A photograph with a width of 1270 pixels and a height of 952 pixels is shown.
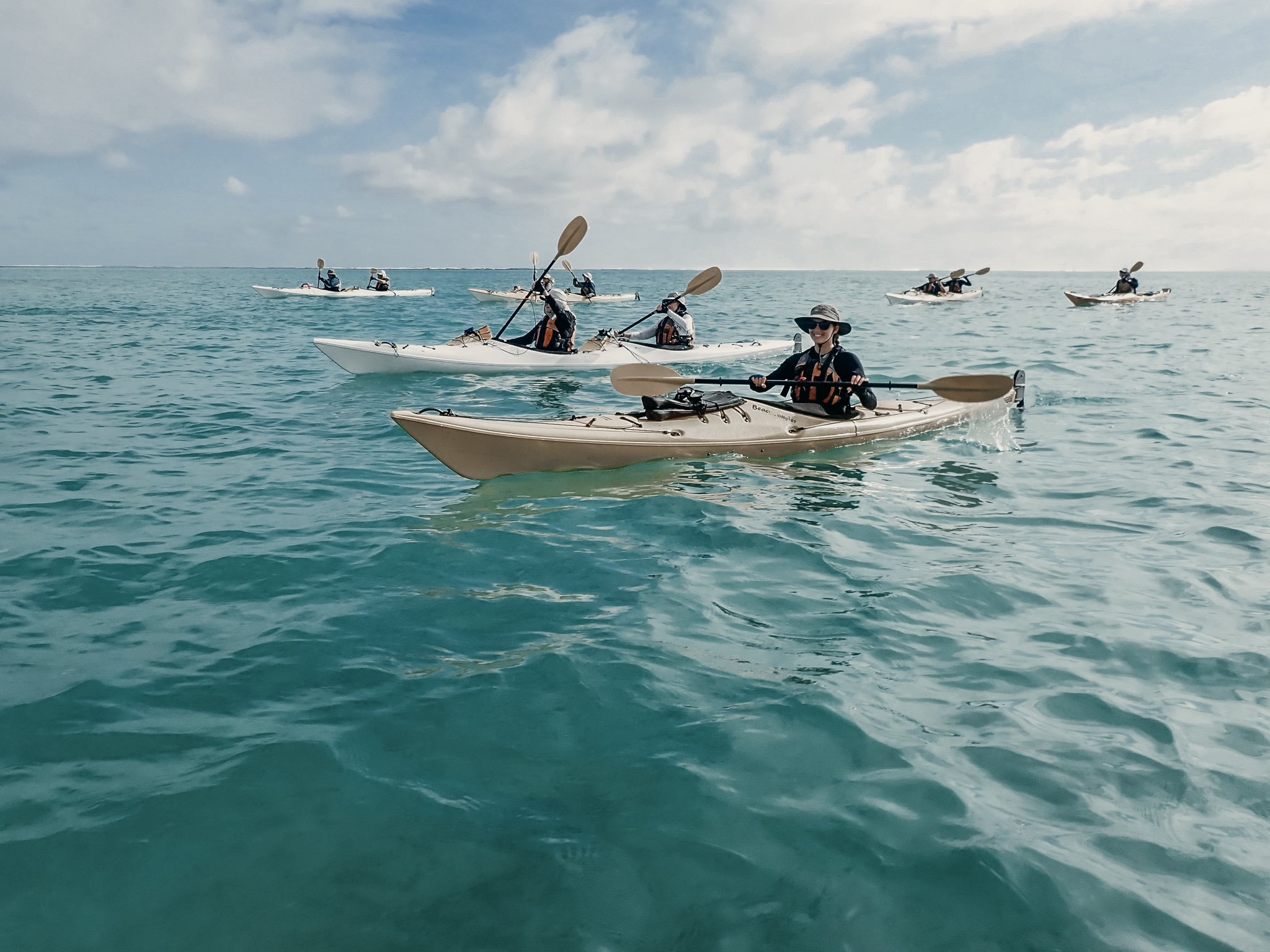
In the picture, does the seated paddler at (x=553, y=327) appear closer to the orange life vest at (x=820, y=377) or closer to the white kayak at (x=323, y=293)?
the orange life vest at (x=820, y=377)

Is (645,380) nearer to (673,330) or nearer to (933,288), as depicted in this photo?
(673,330)

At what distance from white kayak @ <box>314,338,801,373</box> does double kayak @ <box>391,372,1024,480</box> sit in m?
5.08

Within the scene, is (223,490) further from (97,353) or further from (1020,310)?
(1020,310)

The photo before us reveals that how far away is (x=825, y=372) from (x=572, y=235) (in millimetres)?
6274

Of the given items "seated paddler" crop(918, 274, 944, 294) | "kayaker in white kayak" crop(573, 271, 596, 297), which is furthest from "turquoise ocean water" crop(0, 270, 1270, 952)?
"seated paddler" crop(918, 274, 944, 294)

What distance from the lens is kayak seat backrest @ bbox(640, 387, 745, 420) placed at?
7.88 meters

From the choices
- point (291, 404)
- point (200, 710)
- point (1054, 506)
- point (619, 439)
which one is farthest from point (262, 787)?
point (291, 404)

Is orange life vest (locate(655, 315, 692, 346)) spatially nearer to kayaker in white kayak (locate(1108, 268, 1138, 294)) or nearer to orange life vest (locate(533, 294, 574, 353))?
orange life vest (locate(533, 294, 574, 353))

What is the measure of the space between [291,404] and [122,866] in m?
10.1

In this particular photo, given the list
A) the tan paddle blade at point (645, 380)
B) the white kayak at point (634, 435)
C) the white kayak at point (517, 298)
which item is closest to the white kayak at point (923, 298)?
the white kayak at point (517, 298)

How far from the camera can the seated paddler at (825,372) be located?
816cm

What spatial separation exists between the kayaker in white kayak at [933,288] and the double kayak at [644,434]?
2800 cm

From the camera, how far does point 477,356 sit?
46.1 feet

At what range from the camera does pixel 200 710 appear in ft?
11.8
